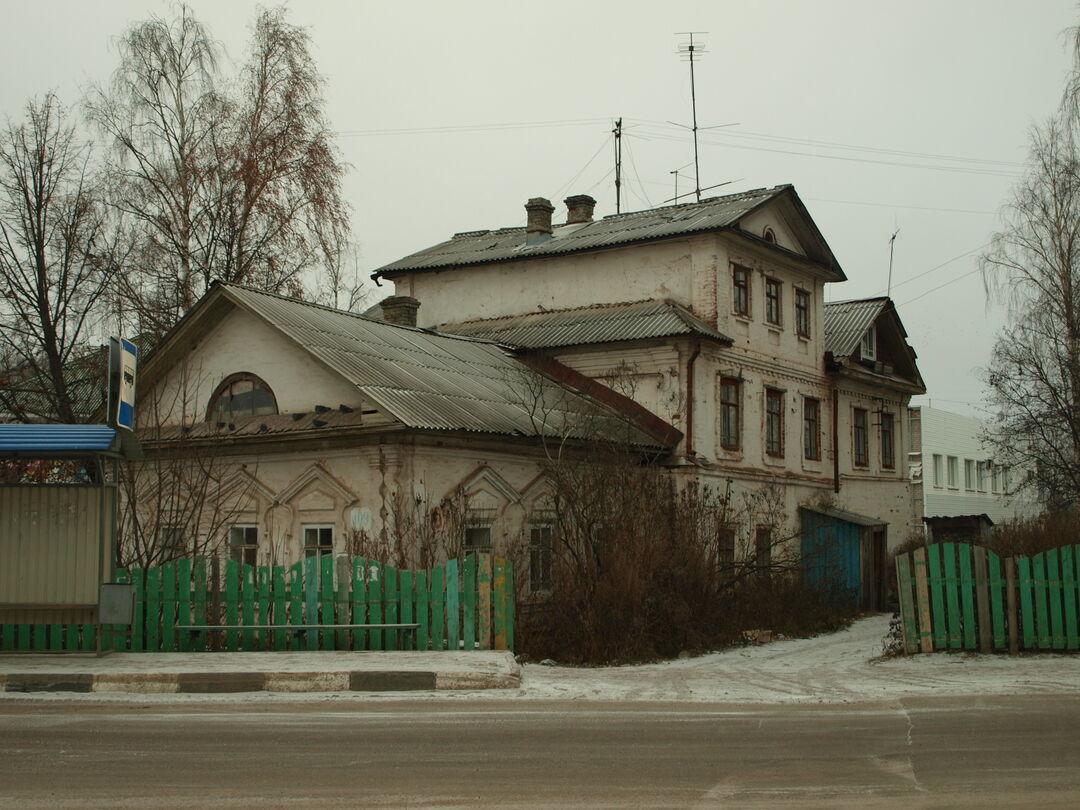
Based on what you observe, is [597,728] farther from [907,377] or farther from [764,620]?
[907,377]

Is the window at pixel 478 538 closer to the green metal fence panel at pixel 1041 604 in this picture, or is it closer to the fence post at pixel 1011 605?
the fence post at pixel 1011 605

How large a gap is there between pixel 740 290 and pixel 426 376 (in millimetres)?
8799

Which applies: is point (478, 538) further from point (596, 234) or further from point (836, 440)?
point (836, 440)

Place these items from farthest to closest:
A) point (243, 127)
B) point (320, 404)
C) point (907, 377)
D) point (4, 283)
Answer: point (907, 377), point (243, 127), point (4, 283), point (320, 404)

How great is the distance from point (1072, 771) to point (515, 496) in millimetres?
13231

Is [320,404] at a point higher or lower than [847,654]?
higher

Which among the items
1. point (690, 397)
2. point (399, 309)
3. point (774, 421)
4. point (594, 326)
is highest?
point (399, 309)

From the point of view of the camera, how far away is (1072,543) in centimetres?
1554

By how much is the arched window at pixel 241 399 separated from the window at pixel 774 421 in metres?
11.9

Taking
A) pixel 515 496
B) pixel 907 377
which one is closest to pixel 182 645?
pixel 515 496

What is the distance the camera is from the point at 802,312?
29.0 meters

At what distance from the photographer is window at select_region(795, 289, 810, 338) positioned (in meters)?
28.7

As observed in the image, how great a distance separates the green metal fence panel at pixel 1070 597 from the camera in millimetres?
14594

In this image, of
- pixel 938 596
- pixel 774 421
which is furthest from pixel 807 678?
pixel 774 421
